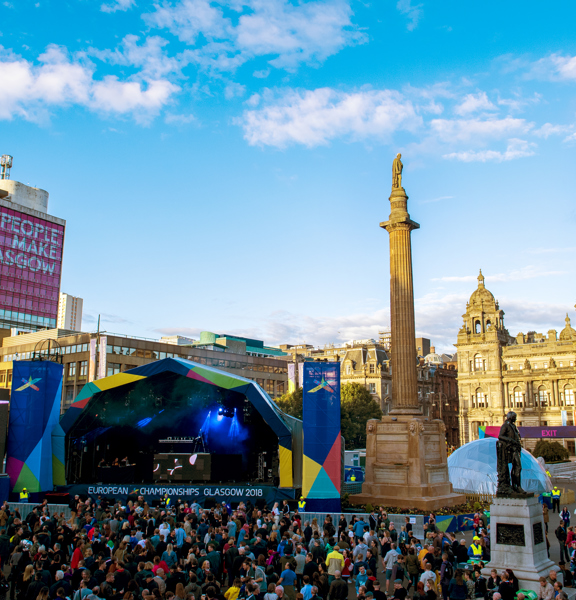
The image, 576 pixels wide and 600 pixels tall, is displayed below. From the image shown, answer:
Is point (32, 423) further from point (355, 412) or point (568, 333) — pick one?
point (568, 333)

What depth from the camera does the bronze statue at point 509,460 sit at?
16.1 meters

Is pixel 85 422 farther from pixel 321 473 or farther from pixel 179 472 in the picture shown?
pixel 321 473

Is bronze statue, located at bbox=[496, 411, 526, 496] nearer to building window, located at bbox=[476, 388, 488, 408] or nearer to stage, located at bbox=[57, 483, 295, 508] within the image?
stage, located at bbox=[57, 483, 295, 508]

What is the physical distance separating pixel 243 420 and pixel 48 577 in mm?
25897

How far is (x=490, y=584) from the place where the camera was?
538 inches

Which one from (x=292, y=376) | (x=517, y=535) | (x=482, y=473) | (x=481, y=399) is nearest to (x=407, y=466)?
(x=482, y=473)

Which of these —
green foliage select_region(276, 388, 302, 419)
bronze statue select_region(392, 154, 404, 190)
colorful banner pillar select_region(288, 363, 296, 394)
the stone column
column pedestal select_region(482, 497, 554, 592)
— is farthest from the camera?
colorful banner pillar select_region(288, 363, 296, 394)

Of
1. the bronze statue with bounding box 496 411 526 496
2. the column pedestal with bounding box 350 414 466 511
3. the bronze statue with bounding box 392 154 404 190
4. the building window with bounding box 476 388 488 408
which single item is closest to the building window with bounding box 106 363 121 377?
the column pedestal with bounding box 350 414 466 511

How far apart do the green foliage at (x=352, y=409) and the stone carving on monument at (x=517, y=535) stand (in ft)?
170

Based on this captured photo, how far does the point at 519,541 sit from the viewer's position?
15.3m

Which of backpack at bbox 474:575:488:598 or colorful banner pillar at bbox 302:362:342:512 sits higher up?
colorful banner pillar at bbox 302:362:342:512

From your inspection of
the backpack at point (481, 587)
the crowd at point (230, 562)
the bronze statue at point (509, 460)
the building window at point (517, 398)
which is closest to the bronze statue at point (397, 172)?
the crowd at point (230, 562)

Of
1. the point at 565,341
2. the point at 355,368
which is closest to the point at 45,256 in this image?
the point at 355,368

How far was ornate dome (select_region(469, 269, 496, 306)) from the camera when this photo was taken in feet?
288
